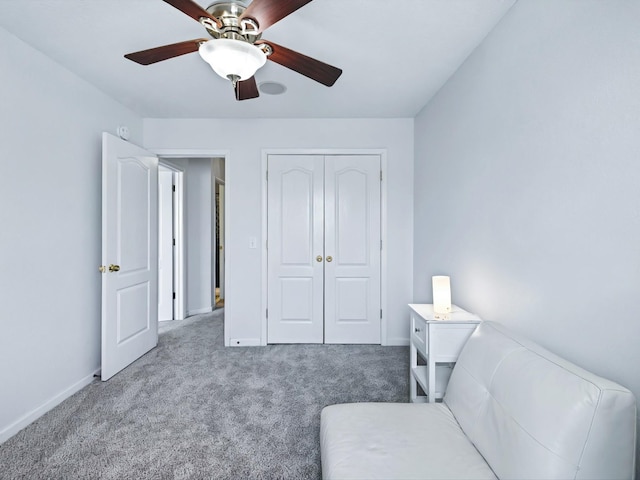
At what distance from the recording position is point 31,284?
215cm

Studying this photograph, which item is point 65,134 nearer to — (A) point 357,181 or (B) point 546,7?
(A) point 357,181

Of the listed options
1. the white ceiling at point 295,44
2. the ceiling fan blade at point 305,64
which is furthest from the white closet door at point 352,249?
the ceiling fan blade at point 305,64

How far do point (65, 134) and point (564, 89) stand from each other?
121 inches

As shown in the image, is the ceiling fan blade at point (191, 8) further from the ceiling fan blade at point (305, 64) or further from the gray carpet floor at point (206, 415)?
the gray carpet floor at point (206, 415)

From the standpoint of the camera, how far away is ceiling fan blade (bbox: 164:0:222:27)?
132 centimetres

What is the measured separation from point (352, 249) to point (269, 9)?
2.49m

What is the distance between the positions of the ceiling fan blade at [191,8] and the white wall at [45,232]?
56.7 inches

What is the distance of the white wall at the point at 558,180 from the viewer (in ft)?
3.70

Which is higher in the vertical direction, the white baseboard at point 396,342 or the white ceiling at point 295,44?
the white ceiling at point 295,44

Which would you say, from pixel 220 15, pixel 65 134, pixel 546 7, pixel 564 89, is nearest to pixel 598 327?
pixel 564 89

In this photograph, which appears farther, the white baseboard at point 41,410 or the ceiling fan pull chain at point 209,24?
the white baseboard at point 41,410

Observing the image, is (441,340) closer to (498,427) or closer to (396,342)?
(498,427)

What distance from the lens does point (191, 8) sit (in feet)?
4.50

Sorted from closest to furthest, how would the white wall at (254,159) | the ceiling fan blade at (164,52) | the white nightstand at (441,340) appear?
the ceiling fan blade at (164,52) < the white nightstand at (441,340) < the white wall at (254,159)
